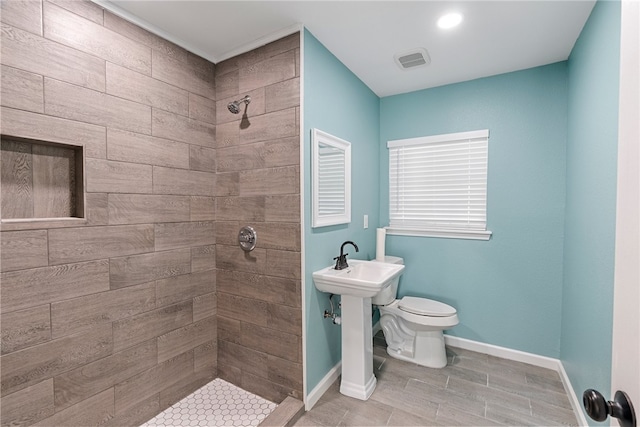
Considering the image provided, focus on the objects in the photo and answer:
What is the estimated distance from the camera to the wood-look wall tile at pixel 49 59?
1386 mm

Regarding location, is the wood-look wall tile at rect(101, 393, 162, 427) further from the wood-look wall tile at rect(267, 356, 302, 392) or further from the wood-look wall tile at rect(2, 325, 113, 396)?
the wood-look wall tile at rect(267, 356, 302, 392)

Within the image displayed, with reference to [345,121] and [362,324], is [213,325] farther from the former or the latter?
[345,121]

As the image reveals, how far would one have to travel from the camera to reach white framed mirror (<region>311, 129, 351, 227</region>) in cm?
208

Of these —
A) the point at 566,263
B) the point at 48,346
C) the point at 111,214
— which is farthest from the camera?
the point at 566,263

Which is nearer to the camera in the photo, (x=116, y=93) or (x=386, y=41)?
(x=116, y=93)

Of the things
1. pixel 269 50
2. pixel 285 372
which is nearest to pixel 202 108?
pixel 269 50

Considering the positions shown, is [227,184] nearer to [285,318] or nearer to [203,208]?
[203,208]

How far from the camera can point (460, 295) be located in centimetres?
283

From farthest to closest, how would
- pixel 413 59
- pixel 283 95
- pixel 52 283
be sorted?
pixel 413 59, pixel 283 95, pixel 52 283

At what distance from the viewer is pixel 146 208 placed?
6.31 ft

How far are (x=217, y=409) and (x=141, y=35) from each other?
2.56m

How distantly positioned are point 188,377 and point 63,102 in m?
1.96

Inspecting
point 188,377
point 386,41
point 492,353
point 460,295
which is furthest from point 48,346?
point 492,353

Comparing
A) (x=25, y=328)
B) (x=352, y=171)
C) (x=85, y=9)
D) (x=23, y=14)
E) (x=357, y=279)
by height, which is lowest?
(x=25, y=328)
